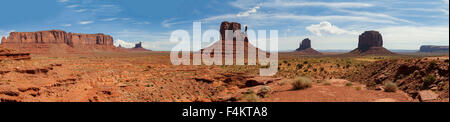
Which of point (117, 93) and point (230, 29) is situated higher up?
point (230, 29)

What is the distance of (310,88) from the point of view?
39.2 feet

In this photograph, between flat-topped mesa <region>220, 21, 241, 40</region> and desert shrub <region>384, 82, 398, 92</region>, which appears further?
flat-topped mesa <region>220, 21, 241, 40</region>

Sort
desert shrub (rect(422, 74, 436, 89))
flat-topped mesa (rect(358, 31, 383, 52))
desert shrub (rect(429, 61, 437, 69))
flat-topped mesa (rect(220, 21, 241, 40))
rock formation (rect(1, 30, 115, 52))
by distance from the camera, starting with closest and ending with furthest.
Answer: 1. desert shrub (rect(422, 74, 436, 89))
2. desert shrub (rect(429, 61, 437, 69))
3. flat-topped mesa (rect(220, 21, 241, 40))
4. flat-topped mesa (rect(358, 31, 383, 52))
5. rock formation (rect(1, 30, 115, 52))

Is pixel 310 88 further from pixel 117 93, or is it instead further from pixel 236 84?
pixel 117 93

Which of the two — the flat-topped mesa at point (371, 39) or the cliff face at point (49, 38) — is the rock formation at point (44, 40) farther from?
the flat-topped mesa at point (371, 39)

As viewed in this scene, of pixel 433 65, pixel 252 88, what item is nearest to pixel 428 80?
pixel 433 65

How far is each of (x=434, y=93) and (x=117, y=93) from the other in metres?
19.1

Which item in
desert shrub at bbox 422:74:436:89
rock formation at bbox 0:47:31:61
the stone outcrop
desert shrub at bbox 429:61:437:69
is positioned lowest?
desert shrub at bbox 422:74:436:89

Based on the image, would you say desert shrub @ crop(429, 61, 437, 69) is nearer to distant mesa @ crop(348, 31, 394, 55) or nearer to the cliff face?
distant mesa @ crop(348, 31, 394, 55)

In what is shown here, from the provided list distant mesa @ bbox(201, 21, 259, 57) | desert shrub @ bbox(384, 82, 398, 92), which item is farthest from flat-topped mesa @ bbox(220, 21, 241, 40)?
desert shrub @ bbox(384, 82, 398, 92)

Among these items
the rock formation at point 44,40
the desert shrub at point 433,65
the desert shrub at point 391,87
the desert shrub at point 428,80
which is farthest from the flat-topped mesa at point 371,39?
the rock formation at point 44,40

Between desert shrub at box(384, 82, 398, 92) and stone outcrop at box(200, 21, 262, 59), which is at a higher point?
stone outcrop at box(200, 21, 262, 59)

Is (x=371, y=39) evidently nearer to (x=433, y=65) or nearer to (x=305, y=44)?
(x=305, y=44)

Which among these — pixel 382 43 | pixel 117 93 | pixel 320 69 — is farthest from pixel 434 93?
pixel 382 43
